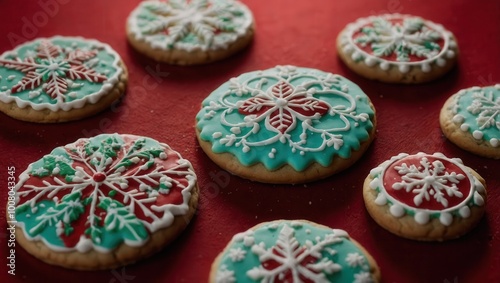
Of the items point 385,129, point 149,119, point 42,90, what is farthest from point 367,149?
point 42,90

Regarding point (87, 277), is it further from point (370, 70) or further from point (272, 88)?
point (370, 70)

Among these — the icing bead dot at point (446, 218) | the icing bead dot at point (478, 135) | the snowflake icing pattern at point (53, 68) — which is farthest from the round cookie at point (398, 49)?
the snowflake icing pattern at point (53, 68)

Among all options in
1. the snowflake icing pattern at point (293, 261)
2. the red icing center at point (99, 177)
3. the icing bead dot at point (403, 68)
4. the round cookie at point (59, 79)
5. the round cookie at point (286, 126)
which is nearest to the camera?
the snowflake icing pattern at point (293, 261)

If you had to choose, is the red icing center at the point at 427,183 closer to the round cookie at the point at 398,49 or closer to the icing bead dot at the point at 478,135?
the icing bead dot at the point at 478,135

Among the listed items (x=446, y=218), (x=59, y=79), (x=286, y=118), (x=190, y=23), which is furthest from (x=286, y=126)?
(x=59, y=79)

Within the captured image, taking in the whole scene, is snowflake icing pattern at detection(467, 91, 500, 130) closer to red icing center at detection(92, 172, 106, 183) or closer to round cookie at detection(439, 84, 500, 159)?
round cookie at detection(439, 84, 500, 159)
